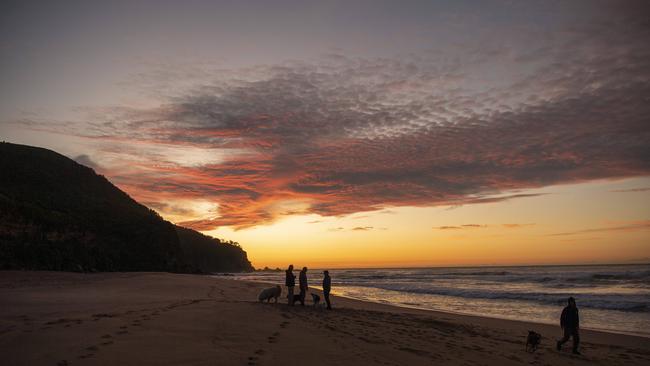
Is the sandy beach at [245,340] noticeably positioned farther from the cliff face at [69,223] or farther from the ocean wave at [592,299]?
the cliff face at [69,223]

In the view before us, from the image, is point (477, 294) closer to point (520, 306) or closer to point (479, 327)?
point (520, 306)

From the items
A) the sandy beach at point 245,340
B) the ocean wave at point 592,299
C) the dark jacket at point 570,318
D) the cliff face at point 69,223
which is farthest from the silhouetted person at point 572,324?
the cliff face at point 69,223

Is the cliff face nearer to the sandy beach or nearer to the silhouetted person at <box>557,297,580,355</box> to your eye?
the sandy beach

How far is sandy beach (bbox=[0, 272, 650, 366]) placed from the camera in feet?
24.9

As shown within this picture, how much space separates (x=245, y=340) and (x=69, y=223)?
46898 millimetres

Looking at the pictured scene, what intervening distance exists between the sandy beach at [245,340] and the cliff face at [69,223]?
1062 inches

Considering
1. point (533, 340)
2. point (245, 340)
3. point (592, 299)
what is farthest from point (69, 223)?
point (592, 299)

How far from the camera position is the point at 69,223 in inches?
1868

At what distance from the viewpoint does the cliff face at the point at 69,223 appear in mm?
38219

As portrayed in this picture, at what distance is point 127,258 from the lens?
178 feet

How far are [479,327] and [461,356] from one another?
7.41m

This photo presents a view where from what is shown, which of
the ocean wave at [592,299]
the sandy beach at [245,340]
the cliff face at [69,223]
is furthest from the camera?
the cliff face at [69,223]

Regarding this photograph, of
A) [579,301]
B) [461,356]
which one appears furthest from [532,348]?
[579,301]

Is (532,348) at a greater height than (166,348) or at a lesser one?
lesser
